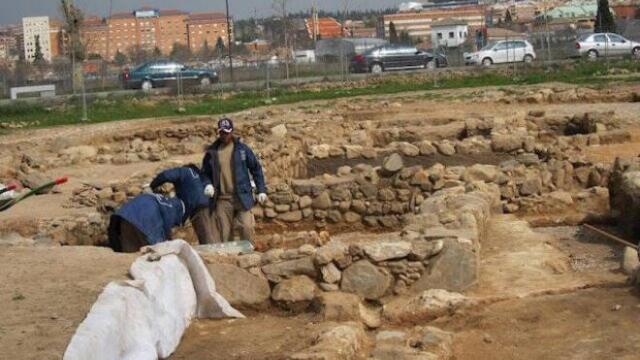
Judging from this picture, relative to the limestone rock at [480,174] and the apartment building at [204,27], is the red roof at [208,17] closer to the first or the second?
the apartment building at [204,27]

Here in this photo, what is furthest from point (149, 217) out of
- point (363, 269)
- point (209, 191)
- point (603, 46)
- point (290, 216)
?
point (603, 46)

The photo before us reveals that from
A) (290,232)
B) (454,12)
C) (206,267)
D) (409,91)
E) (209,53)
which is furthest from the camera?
(454,12)

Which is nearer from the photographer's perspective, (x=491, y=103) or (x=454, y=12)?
(x=491, y=103)

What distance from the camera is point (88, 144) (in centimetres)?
2359

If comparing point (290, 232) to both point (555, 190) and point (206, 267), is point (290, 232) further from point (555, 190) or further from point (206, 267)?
point (206, 267)

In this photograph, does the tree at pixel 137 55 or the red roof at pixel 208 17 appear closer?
the tree at pixel 137 55

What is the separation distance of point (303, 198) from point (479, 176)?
92.3 inches

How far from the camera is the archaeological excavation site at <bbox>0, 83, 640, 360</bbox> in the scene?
6.96m

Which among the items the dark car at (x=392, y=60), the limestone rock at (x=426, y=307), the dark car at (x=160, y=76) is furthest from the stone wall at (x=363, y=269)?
the dark car at (x=392, y=60)

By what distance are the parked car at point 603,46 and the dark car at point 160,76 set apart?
1544 centimetres

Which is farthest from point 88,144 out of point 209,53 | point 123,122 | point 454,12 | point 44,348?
point 454,12

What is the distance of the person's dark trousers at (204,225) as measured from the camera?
35.3 ft

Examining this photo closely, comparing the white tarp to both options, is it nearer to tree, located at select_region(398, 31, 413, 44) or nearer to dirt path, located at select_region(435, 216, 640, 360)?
dirt path, located at select_region(435, 216, 640, 360)

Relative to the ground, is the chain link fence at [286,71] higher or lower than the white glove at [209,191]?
higher
